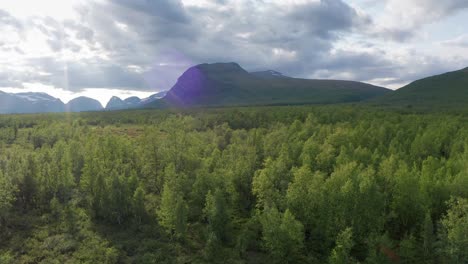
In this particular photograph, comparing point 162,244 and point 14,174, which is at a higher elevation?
point 14,174

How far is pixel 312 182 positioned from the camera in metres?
58.1

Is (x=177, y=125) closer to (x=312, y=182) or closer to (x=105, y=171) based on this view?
(x=105, y=171)

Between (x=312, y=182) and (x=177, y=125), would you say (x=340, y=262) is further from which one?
(x=177, y=125)

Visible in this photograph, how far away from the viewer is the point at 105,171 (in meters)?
74.9

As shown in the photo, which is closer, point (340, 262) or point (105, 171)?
point (340, 262)

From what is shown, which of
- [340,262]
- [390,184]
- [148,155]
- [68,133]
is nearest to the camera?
[340,262]

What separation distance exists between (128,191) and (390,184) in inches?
1985

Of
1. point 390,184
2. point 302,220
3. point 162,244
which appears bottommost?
point 162,244

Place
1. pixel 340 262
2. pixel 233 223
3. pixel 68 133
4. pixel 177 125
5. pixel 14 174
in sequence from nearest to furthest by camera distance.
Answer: pixel 340 262
pixel 233 223
pixel 14 174
pixel 68 133
pixel 177 125

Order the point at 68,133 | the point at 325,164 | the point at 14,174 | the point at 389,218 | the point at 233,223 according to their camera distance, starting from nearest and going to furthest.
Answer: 1. the point at 389,218
2. the point at 233,223
3. the point at 14,174
4. the point at 325,164
5. the point at 68,133

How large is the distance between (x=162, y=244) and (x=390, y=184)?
42.8m

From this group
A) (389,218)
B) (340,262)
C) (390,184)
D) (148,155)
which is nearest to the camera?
(340,262)

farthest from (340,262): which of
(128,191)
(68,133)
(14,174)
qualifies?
(68,133)

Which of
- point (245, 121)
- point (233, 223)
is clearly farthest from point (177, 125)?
point (233, 223)
